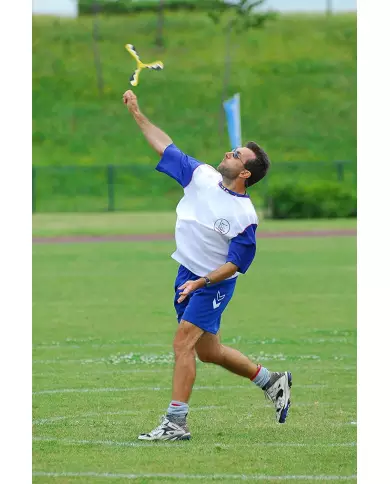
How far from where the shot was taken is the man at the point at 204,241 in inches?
317

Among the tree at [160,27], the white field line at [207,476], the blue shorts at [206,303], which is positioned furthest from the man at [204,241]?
the tree at [160,27]

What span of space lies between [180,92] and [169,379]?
48.8m

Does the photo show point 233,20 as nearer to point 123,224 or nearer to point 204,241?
point 123,224

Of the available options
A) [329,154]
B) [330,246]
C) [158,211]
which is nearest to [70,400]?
[330,246]

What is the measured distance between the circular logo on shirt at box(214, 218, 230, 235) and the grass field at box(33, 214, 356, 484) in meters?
1.39

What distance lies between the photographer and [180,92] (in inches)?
2304

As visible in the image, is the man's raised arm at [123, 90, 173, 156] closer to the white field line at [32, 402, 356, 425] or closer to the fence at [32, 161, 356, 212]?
the white field line at [32, 402, 356, 425]

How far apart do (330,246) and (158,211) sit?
16.7 metres

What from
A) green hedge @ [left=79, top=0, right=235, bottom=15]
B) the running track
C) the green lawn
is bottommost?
the running track

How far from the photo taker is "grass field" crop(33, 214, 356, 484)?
7141 millimetres

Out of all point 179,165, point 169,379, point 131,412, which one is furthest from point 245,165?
point 169,379

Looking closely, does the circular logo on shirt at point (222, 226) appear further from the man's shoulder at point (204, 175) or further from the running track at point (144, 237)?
the running track at point (144, 237)

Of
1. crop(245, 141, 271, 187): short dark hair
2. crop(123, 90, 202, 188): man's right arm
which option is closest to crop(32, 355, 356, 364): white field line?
crop(123, 90, 202, 188): man's right arm

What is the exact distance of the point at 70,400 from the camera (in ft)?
30.9
